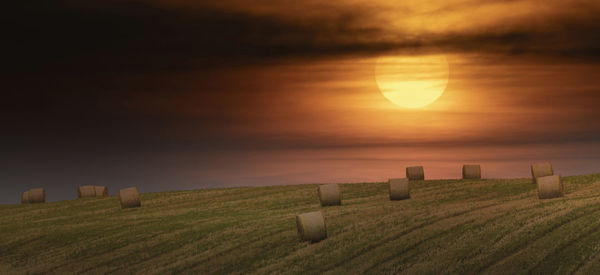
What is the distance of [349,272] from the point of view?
19.2m

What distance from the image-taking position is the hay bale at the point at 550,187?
2896cm

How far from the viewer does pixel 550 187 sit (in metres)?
29.0

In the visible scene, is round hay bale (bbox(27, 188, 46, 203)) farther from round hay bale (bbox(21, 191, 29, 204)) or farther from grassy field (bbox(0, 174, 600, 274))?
grassy field (bbox(0, 174, 600, 274))

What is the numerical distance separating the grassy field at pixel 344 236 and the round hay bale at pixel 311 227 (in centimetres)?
31

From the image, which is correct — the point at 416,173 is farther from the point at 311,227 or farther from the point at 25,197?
the point at 25,197

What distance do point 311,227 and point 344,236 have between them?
1.32 m

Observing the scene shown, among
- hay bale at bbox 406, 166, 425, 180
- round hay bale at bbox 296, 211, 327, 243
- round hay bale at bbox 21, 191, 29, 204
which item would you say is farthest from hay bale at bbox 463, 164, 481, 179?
round hay bale at bbox 21, 191, 29, 204

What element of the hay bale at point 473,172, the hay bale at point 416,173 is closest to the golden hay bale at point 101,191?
the hay bale at point 416,173

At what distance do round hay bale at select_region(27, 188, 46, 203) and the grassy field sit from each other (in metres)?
9.40

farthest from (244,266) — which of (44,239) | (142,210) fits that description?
(142,210)

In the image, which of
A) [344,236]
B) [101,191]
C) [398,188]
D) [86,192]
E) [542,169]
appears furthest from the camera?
[101,191]

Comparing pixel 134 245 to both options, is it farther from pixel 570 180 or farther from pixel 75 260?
pixel 570 180

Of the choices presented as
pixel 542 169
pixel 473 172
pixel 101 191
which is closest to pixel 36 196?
pixel 101 191

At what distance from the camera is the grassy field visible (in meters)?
19.7
